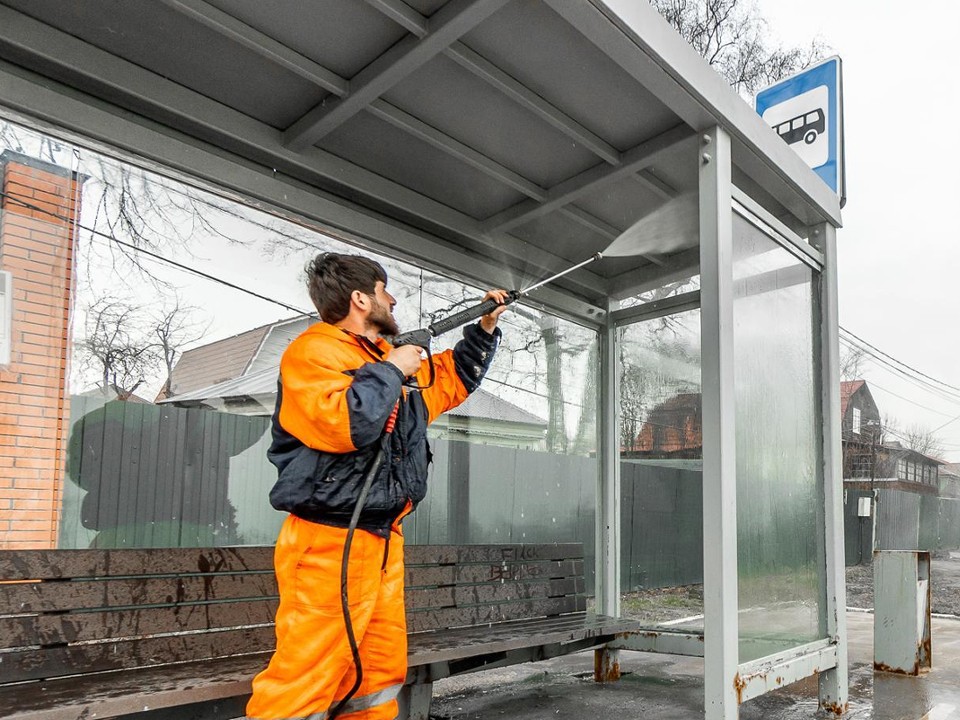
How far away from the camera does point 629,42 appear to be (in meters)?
2.97

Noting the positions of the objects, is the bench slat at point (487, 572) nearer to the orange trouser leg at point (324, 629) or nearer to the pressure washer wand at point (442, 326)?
the orange trouser leg at point (324, 629)

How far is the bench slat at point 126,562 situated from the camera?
111 inches

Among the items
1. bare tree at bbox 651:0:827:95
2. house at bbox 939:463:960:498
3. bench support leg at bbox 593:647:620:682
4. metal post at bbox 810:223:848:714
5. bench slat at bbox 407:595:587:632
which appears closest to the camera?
bench slat at bbox 407:595:587:632

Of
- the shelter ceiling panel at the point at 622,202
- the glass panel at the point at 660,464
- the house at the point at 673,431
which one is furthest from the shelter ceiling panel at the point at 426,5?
the house at the point at 673,431

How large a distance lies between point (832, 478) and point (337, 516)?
9.90ft

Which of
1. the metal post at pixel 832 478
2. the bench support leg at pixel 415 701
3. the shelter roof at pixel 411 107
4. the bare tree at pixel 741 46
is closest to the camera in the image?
the shelter roof at pixel 411 107

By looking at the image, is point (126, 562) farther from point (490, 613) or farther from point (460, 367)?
point (490, 613)

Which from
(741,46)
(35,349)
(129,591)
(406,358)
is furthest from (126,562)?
(741,46)

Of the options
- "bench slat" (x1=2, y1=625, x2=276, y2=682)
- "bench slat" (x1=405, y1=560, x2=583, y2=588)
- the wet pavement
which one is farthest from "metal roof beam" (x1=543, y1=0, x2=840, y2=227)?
the wet pavement

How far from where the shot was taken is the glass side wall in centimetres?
334

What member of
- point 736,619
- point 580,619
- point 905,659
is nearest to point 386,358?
point 736,619

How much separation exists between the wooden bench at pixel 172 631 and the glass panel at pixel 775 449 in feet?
3.19

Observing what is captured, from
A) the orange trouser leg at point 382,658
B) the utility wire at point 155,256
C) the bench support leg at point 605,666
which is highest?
the utility wire at point 155,256

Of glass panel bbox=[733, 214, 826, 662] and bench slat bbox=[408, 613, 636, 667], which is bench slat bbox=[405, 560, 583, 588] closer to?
bench slat bbox=[408, 613, 636, 667]
